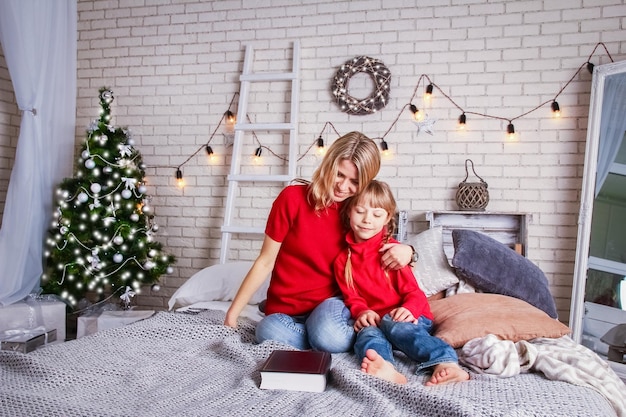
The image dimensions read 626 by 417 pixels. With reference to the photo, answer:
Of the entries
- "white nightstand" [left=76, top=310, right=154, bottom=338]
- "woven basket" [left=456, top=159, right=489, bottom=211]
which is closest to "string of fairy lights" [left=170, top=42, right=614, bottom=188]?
"woven basket" [left=456, top=159, right=489, bottom=211]

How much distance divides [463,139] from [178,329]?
218cm

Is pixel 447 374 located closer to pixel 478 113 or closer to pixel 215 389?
pixel 215 389

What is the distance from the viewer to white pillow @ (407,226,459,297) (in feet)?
7.57

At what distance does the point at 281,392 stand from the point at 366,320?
53 centimetres

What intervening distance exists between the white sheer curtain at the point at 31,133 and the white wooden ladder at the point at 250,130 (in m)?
1.12

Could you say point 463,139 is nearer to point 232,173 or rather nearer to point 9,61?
point 232,173

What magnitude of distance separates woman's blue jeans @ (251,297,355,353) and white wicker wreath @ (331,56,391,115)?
176 cm

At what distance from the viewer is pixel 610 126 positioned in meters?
3.00

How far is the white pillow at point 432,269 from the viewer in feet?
7.57

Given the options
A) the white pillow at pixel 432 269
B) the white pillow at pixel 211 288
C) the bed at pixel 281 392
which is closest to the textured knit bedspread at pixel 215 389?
the bed at pixel 281 392

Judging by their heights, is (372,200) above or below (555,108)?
below

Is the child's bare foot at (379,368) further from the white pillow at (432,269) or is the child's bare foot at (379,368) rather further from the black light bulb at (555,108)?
the black light bulb at (555,108)

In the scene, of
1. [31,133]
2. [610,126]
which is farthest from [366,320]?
[31,133]

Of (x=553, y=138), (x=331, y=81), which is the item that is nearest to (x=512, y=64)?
(x=553, y=138)
